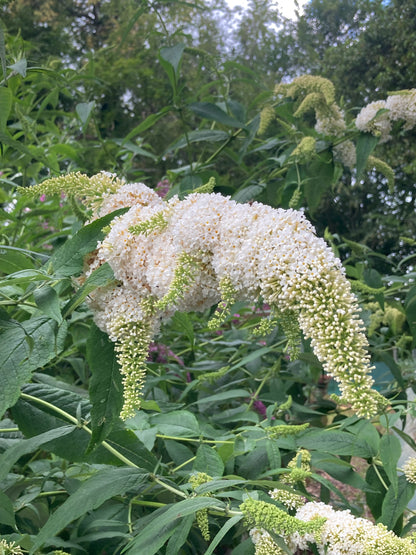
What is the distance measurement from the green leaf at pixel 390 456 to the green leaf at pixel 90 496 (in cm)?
46

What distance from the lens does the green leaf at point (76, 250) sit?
0.94 meters

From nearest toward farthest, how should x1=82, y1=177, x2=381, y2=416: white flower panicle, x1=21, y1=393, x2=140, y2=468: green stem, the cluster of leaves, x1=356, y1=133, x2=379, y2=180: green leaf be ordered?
x1=82, y1=177, x2=381, y2=416: white flower panicle → the cluster of leaves → x1=21, y1=393, x2=140, y2=468: green stem → x1=356, y1=133, x2=379, y2=180: green leaf

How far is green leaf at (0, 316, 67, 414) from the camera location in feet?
2.82

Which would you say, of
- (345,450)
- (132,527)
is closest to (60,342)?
(132,527)

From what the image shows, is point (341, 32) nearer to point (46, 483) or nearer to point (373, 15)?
point (373, 15)

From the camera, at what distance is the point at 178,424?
119 cm

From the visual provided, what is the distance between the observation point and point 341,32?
17719mm

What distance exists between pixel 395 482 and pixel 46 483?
2.24 feet

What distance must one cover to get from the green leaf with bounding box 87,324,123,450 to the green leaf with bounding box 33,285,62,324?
7 cm

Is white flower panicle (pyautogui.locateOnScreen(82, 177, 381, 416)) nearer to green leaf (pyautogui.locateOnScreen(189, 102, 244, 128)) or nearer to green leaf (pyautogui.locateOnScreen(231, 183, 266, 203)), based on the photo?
green leaf (pyautogui.locateOnScreen(189, 102, 244, 128))

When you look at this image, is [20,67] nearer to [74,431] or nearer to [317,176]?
[74,431]

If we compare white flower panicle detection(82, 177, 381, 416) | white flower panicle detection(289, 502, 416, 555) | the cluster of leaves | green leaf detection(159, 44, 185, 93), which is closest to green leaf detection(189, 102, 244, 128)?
the cluster of leaves

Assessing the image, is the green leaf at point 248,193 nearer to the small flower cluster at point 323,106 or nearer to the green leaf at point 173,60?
the small flower cluster at point 323,106

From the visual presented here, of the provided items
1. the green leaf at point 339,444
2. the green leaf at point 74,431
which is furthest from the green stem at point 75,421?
the green leaf at point 339,444
